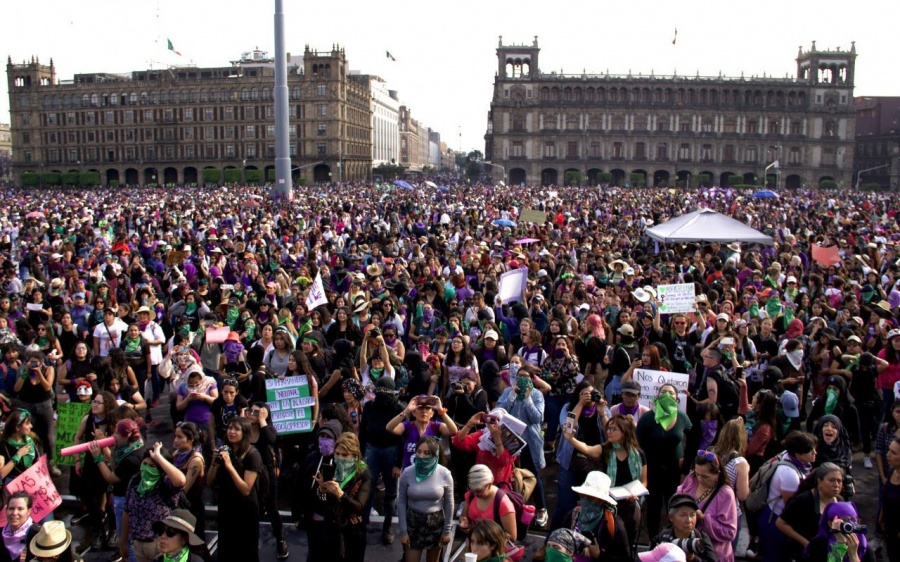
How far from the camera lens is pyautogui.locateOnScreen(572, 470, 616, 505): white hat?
15.1 feet

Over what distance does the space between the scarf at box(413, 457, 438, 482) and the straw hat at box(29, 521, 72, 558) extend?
2183 millimetres

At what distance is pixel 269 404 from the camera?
7.15 m

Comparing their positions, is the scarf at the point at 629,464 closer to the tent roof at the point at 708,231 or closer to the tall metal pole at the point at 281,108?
the tent roof at the point at 708,231

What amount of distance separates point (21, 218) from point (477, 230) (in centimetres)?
1580

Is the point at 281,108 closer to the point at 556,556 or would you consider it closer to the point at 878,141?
the point at 556,556

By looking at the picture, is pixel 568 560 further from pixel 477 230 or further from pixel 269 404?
pixel 477 230

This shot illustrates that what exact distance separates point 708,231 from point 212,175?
8228cm

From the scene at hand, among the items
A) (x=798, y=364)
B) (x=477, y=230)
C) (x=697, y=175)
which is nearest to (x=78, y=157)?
(x=697, y=175)

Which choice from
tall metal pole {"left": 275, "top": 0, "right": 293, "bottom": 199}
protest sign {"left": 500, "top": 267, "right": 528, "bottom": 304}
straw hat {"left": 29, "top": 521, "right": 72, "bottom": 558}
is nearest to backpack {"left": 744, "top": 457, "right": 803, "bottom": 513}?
straw hat {"left": 29, "top": 521, "right": 72, "bottom": 558}

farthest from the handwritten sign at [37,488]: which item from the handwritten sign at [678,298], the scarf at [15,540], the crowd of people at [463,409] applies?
the handwritten sign at [678,298]

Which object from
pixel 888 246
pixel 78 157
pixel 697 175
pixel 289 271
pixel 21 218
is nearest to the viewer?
pixel 289 271

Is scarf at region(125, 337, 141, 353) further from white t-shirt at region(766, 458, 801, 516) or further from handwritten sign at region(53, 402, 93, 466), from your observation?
white t-shirt at region(766, 458, 801, 516)

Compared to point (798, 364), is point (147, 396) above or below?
below

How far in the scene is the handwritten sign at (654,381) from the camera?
7078 millimetres
